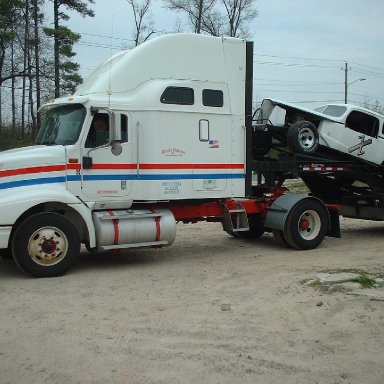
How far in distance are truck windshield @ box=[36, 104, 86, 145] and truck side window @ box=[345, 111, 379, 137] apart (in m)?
6.21

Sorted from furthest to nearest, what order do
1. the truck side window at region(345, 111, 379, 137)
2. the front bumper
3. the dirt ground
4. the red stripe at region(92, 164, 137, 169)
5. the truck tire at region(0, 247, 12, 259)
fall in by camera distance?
the truck side window at region(345, 111, 379, 137)
the truck tire at region(0, 247, 12, 259)
the red stripe at region(92, 164, 137, 169)
the front bumper
the dirt ground

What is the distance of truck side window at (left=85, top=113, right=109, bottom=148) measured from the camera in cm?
872

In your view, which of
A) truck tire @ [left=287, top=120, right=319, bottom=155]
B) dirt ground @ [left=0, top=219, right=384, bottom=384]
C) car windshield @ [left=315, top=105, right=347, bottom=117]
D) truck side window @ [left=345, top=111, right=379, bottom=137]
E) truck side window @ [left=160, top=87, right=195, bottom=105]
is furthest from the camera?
truck side window @ [left=345, top=111, right=379, bottom=137]

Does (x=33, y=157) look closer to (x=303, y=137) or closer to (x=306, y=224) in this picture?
(x=303, y=137)

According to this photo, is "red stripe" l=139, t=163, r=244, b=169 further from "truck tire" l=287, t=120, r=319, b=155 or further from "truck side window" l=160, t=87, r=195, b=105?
"truck tire" l=287, t=120, r=319, b=155

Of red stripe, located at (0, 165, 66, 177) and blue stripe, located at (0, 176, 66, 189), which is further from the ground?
red stripe, located at (0, 165, 66, 177)

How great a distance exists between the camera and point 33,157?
831 cm

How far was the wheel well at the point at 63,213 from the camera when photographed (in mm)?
8188

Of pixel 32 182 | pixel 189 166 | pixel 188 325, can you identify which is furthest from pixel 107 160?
pixel 188 325

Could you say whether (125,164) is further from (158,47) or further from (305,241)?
(305,241)

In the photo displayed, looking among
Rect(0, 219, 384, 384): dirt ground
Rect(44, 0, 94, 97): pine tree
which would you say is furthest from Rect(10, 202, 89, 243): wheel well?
Rect(44, 0, 94, 97): pine tree

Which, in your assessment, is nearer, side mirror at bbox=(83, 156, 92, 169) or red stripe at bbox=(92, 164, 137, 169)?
side mirror at bbox=(83, 156, 92, 169)

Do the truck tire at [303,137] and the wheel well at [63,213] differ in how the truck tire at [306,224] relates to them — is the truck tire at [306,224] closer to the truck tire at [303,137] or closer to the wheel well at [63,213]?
the truck tire at [303,137]

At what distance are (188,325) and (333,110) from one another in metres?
7.60
